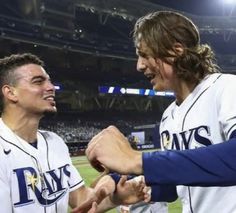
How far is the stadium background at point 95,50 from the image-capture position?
20.2 meters

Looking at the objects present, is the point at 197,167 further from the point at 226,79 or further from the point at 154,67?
the point at 154,67

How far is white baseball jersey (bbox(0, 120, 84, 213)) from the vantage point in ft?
7.60

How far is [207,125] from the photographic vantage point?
5.55ft

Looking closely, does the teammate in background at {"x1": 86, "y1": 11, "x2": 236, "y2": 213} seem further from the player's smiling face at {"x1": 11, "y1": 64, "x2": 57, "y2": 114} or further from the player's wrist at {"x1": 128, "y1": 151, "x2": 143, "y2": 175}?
the player's smiling face at {"x1": 11, "y1": 64, "x2": 57, "y2": 114}

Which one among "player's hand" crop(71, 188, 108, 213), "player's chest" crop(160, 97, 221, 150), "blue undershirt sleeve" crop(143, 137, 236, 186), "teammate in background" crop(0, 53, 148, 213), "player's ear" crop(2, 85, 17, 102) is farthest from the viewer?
"player's ear" crop(2, 85, 17, 102)

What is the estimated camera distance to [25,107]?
9.34 ft

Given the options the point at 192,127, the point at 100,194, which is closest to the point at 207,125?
the point at 192,127

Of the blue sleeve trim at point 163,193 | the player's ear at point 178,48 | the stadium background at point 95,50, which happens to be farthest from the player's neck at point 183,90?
the stadium background at point 95,50

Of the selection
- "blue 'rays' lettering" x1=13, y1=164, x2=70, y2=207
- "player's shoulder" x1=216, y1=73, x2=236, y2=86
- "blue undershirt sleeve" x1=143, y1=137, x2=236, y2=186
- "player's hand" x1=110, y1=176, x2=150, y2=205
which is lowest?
"blue 'rays' lettering" x1=13, y1=164, x2=70, y2=207

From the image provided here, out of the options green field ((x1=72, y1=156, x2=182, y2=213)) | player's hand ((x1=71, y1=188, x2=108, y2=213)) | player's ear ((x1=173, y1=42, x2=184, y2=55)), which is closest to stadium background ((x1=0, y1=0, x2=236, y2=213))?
green field ((x1=72, y1=156, x2=182, y2=213))

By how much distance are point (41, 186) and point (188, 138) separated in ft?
3.62

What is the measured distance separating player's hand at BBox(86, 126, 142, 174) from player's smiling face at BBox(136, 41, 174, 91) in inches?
28.4

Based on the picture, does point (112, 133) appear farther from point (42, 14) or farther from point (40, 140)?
point (42, 14)

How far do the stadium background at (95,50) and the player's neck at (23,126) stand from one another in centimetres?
1416
